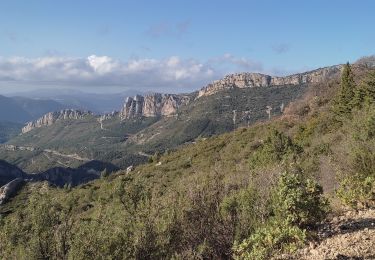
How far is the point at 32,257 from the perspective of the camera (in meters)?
12.1

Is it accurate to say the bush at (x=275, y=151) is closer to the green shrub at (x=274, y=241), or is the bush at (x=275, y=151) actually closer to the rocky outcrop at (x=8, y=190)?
the green shrub at (x=274, y=241)

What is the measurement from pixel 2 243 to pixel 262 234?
7341mm

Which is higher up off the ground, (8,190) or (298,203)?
(298,203)

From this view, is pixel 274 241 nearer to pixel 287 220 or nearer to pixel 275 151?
pixel 287 220

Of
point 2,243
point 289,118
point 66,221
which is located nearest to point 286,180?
point 66,221

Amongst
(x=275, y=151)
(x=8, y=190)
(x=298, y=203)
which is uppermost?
(x=298, y=203)

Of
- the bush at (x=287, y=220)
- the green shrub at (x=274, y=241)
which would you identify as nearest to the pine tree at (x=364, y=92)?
the bush at (x=287, y=220)

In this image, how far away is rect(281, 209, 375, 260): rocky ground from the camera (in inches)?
411

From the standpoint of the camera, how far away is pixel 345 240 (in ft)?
36.9

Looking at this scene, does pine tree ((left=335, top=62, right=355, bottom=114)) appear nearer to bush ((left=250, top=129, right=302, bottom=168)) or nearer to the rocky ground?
bush ((left=250, top=129, right=302, bottom=168))

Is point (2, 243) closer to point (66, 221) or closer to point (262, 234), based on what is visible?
point (66, 221)

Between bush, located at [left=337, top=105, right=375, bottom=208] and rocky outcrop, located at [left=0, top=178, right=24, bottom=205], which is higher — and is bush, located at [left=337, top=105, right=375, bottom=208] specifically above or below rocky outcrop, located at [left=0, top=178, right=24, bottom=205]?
above

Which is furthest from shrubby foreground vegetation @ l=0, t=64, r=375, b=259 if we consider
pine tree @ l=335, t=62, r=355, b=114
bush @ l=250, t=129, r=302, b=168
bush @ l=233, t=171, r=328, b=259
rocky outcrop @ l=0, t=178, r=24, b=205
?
rocky outcrop @ l=0, t=178, r=24, b=205

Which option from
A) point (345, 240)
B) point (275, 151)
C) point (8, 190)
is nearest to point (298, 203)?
point (345, 240)
